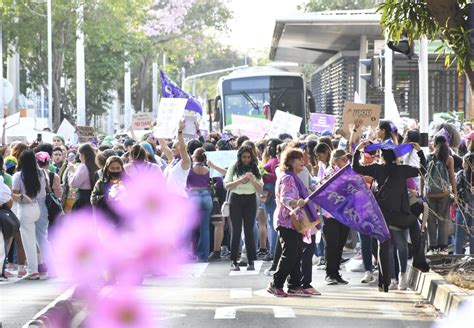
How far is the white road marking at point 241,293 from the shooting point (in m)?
13.6

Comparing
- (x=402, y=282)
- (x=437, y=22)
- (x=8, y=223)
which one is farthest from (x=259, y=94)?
(x=437, y=22)

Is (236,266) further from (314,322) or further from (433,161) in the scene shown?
(314,322)

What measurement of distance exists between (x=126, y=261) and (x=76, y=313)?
1.97 meters

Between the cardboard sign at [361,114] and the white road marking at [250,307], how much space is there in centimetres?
844

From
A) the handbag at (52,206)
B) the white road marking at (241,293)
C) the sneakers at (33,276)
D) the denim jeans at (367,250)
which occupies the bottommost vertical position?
the sneakers at (33,276)

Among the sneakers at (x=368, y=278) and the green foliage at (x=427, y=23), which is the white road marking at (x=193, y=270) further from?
the green foliage at (x=427, y=23)

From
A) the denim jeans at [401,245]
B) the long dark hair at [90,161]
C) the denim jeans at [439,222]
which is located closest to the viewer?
the denim jeans at [401,245]

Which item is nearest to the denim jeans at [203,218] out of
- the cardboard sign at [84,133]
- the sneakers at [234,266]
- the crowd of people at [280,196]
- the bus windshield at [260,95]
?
the crowd of people at [280,196]

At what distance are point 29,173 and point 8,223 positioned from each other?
2.22 feet

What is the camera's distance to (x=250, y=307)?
1260cm

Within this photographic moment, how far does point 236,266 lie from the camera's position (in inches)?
648

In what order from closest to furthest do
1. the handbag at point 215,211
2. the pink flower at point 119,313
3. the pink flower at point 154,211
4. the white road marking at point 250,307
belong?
the pink flower at point 119,313, the pink flower at point 154,211, the white road marking at point 250,307, the handbag at point 215,211

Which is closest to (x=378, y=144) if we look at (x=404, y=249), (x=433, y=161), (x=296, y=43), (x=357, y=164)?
(x=357, y=164)

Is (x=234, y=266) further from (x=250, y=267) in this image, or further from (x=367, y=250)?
(x=367, y=250)
